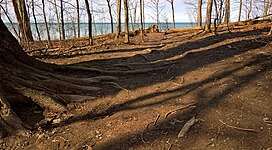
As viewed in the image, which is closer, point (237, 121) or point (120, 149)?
point (120, 149)

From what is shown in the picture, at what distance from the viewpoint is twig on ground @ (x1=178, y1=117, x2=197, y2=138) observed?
2.98 metres

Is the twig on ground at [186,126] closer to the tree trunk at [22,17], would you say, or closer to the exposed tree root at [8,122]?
the exposed tree root at [8,122]

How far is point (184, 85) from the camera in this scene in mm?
4586

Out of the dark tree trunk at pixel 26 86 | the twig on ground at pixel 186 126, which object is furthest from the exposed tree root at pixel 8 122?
the twig on ground at pixel 186 126

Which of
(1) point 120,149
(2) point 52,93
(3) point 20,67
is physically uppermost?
(3) point 20,67

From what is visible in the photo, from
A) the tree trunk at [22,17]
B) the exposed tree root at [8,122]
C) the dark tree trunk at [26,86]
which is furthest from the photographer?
the tree trunk at [22,17]

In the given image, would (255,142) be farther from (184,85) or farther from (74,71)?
(74,71)

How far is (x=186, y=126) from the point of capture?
10.2ft

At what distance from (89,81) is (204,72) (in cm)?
257

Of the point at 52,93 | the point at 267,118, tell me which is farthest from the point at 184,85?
the point at 52,93

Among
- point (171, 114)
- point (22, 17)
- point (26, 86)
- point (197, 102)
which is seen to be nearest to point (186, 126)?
point (171, 114)

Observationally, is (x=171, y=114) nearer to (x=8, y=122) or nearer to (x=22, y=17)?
(x=8, y=122)

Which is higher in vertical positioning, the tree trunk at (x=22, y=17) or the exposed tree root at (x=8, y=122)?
the tree trunk at (x=22, y=17)

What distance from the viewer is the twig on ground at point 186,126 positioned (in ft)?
9.79
